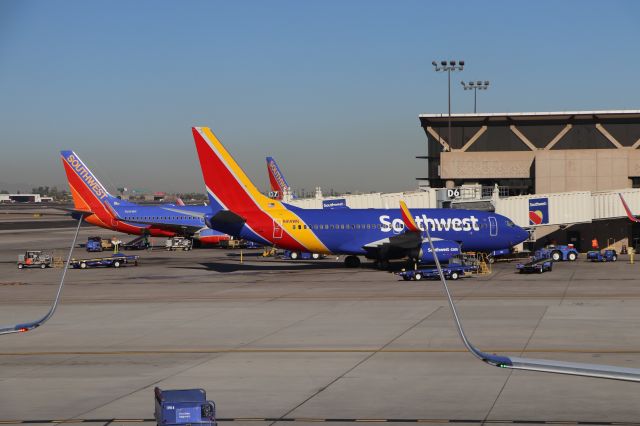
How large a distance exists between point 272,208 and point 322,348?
35.4m

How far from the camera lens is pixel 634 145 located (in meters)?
107

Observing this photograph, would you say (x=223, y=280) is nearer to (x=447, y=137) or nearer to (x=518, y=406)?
(x=518, y=406)

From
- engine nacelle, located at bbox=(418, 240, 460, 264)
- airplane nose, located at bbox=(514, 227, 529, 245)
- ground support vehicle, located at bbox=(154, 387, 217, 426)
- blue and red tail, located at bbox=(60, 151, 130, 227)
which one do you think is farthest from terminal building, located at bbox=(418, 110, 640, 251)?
ground support vehicle, located at bbox=(154, 387, 217, 426)

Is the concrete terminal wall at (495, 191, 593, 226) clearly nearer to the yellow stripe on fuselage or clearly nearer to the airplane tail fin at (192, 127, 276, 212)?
the yellow stripe on fuselage

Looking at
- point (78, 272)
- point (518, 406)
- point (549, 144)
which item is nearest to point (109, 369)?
point (518, 406)

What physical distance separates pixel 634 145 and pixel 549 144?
33.8ft

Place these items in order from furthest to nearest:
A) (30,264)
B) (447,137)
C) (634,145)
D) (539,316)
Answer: (447,137), (634,145), (30,264), (539,316)

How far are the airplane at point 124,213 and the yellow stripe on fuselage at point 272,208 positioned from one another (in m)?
32.8

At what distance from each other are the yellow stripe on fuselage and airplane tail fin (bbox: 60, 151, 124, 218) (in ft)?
108

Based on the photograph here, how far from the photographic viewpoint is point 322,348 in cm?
3316

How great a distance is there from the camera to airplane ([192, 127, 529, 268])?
66500 millimetres

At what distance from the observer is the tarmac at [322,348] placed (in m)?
23.5

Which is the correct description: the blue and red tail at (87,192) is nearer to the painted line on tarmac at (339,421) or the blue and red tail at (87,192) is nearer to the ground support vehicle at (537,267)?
the ground support vehicle at (537,267)

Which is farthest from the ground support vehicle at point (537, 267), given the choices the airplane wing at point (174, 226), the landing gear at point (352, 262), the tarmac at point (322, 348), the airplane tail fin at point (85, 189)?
the airplane tail fin at point (85, 189)
